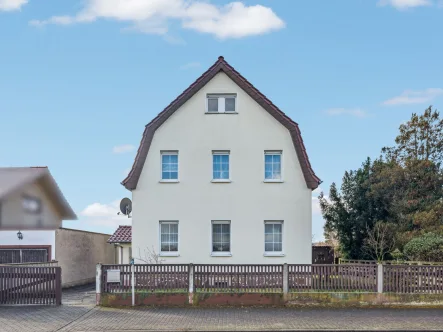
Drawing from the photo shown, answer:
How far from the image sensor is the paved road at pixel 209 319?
12969mm

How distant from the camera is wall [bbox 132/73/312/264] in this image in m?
20.9

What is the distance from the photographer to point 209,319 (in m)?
14.1

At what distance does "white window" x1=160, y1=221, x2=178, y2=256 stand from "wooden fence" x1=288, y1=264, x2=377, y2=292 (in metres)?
6.15

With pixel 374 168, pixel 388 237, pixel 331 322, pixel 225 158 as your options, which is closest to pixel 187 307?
pixel 331 322

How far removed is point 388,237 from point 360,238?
2.05 metres

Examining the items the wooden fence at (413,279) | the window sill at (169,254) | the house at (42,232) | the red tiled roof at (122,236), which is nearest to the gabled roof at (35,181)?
the house at (42,232)

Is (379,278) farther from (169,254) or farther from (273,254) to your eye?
(169,254)

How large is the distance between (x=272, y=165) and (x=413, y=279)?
7289 millimetres

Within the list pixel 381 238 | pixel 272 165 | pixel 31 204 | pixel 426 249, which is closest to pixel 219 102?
pixel 272 165

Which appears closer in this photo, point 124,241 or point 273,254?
point 273,254

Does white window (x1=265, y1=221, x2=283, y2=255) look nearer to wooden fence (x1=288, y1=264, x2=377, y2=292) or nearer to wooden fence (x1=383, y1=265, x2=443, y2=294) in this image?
wooden fence (x1=288, y1=264, x2=377, y2=292)

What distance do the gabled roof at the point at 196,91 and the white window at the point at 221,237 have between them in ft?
11.8

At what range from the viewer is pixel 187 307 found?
16.0 meters

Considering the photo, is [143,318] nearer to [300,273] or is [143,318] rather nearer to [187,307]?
[187,307]
